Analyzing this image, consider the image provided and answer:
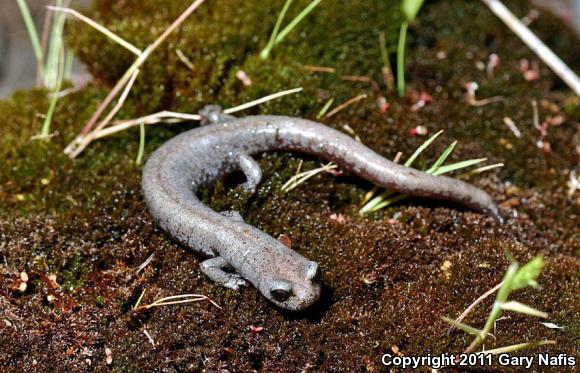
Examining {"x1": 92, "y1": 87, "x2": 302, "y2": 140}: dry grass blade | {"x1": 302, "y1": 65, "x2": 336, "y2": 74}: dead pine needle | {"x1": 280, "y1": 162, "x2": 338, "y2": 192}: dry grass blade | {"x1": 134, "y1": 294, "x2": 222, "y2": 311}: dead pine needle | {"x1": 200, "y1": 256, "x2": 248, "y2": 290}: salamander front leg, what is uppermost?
{"x1": 302, "y1": 65, "x2": 336, "y2": 74}: dead pine needle

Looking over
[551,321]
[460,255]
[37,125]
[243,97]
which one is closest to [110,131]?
[37,125]

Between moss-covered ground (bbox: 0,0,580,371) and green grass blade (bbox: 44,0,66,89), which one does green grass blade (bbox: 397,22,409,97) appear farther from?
green grass blade (bbox: 44,0,66,89)

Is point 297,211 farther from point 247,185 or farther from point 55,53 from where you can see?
point 55,53

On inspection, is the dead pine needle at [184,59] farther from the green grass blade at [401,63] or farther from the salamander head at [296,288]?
the salamander head at [296,288]

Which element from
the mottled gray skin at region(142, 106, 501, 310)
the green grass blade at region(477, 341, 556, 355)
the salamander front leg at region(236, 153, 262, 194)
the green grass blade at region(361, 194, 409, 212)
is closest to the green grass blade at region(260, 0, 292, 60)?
the mottled gray skin at region(142, 106, 501, 310)

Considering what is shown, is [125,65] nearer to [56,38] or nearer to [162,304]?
[56,38]

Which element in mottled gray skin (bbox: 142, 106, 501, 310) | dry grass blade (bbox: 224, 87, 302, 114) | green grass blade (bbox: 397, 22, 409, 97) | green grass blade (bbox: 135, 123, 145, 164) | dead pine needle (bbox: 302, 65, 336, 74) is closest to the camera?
mottled gray skin (bbox: 142, 106, 501, 310)
